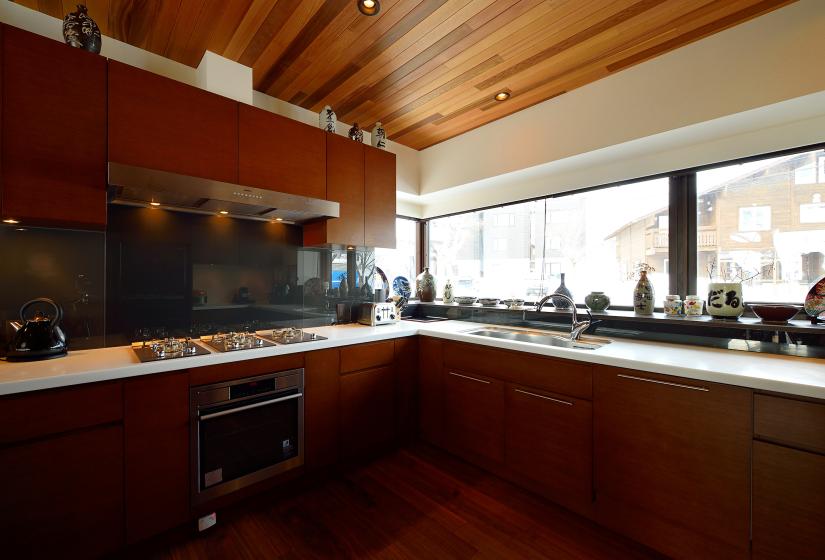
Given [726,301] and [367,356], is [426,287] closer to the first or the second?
[367,356]

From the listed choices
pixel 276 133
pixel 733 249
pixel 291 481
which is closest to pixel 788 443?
pixel 733 249

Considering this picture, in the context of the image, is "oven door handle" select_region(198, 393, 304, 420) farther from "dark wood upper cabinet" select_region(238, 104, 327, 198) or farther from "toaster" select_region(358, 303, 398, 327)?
"dark wood upper cabinet" select_region(238, 104, 327, 198)

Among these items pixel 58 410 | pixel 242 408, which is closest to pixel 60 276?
pixel 58 410

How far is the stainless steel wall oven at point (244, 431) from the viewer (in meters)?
1.64

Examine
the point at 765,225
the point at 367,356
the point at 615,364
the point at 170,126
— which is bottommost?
the point at 367,356

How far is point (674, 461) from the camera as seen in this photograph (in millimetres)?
1474

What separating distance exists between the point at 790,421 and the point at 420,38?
91.0 inches

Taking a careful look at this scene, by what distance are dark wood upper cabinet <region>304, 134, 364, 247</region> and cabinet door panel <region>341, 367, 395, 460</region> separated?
964 millimetres

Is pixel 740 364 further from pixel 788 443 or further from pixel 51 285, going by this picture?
pixel 51 285

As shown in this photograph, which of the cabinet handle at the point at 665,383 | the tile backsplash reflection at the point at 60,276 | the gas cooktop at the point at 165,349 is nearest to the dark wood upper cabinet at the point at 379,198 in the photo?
the gas cooktop at the point at 165,349

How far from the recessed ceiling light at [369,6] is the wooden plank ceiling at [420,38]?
0.03 m

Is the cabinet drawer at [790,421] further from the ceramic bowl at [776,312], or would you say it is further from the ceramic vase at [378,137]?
the ceramic vase at [378,137]

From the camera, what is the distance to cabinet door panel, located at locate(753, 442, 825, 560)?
46.7 inches

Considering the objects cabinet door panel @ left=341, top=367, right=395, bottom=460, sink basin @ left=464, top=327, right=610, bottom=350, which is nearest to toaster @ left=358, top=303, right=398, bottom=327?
cabinet door panel @ left=341, top=367, right=395, bottom=460
